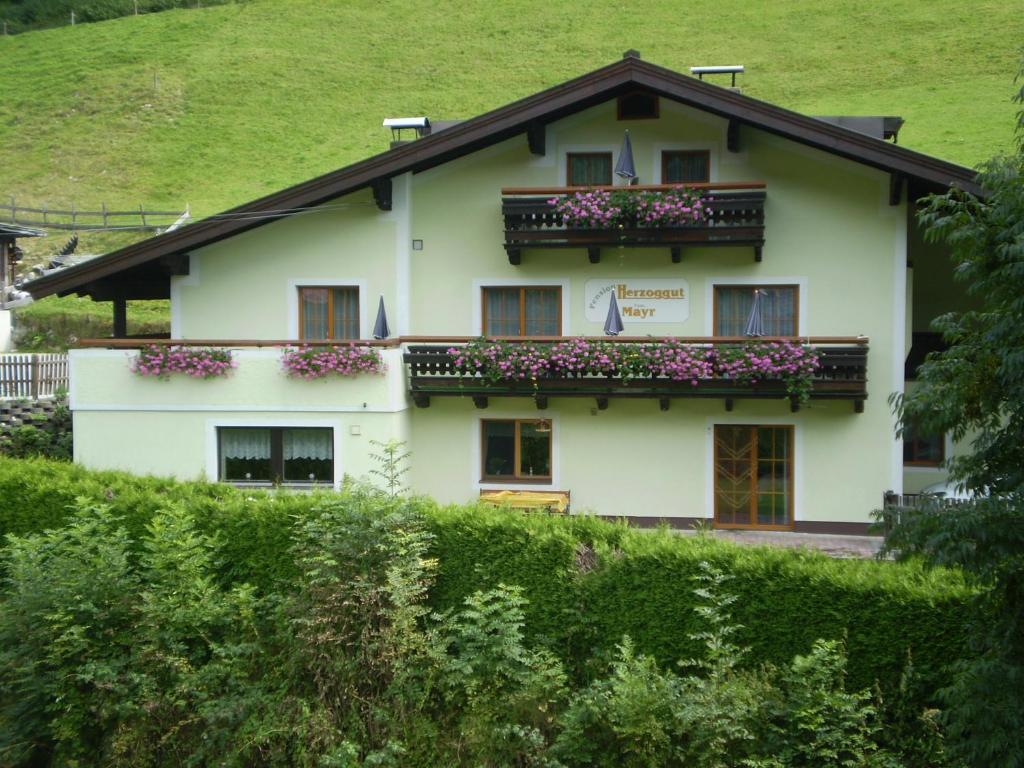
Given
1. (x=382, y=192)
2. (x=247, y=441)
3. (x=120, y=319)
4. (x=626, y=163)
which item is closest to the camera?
(x=626, y=163)

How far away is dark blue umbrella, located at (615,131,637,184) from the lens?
15891 mm

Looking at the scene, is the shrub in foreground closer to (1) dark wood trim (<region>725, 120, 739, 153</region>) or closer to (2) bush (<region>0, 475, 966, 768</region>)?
(2) bush (<region>0, 475, 966, 768</region>)

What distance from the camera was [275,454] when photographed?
16359 millimetres

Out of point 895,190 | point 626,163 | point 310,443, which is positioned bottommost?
point 310,443

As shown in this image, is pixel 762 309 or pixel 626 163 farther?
pixel 762 309

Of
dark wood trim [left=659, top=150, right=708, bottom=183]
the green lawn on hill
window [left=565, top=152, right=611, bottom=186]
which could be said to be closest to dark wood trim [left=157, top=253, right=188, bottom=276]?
window [left=565, top=152, right=611, bottom=186]

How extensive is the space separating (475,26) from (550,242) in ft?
183

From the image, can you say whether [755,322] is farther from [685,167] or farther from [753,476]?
[685,167]

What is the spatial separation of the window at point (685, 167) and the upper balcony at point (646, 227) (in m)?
0.64

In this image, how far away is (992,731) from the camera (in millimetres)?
6656

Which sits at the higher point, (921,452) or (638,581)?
(921,452)

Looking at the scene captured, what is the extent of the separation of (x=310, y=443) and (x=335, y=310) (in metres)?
2.55

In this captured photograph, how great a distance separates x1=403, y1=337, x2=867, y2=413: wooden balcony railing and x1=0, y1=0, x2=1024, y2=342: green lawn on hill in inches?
1115

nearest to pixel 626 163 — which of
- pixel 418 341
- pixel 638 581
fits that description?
pixel 418 341
